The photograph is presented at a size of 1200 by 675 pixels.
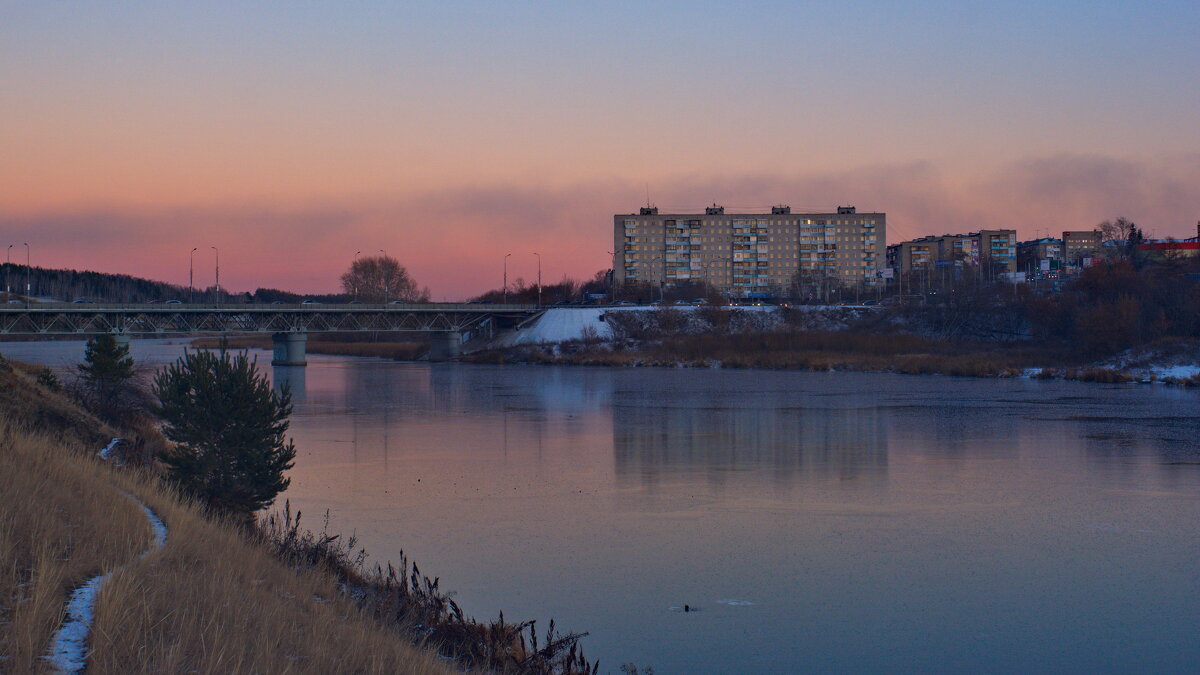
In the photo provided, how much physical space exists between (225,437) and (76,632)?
10630mm

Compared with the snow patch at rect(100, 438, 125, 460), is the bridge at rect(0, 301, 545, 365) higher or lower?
higher

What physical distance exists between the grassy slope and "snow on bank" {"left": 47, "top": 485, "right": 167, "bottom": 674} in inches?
3.0

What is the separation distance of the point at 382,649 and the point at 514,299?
156 meters

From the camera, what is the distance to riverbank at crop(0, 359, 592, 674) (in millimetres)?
7090

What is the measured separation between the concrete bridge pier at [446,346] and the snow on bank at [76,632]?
100244mm

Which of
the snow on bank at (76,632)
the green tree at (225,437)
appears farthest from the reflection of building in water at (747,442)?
the snow on bank at (76,632)

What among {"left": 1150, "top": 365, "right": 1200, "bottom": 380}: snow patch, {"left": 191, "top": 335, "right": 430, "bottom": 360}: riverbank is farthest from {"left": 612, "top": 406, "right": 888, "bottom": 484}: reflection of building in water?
{"left": 191, "top": 335, "right": 430, "bottom": 360}: riverbank

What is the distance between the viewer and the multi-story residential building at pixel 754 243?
195m

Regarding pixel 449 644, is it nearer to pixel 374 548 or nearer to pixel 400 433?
pixel 374 548

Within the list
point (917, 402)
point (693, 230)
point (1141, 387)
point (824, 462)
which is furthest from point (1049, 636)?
point (693, 230)

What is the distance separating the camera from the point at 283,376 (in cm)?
7694

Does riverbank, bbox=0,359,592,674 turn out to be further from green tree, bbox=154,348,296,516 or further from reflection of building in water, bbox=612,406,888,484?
reflection of building in water, bbox=612,406,888,484

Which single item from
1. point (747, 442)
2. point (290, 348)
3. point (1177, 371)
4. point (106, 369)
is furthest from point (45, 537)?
point (290, 348)

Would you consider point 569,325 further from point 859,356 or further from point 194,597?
point 194,597
